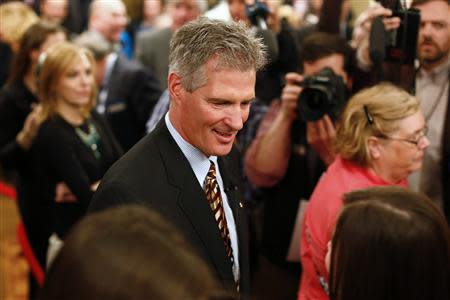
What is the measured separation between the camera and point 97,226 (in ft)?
3.31

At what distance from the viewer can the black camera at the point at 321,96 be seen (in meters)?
2.94

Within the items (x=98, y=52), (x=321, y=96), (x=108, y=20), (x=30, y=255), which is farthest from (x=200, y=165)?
(x=108, y=20)

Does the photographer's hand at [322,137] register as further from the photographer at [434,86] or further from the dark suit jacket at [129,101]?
the dark suit jacket at [129,101]

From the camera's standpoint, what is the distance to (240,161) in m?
2.95

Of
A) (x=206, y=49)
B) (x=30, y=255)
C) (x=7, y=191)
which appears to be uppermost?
(x=206, y=49)

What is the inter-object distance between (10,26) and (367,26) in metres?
3.16

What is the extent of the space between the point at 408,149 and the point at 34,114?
1.91m

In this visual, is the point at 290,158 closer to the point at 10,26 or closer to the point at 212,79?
the point at 212,79

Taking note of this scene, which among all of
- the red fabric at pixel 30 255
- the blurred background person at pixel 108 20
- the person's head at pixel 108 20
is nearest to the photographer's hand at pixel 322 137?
the red fabric at pixel 30 255

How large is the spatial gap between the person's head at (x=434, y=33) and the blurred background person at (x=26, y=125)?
189 cm

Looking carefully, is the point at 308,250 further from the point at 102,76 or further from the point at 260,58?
the point at 102,76

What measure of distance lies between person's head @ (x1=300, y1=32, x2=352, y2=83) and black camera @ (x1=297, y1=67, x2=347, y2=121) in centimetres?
20

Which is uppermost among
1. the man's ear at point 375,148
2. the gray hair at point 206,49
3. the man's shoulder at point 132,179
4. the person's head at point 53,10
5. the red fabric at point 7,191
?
the gray hair at point 206,49

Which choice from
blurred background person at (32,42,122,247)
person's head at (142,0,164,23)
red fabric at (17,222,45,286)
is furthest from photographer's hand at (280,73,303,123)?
person's head at (142,0,164,23)
